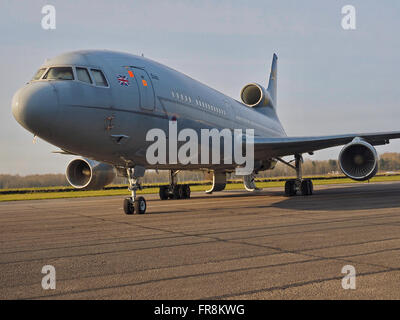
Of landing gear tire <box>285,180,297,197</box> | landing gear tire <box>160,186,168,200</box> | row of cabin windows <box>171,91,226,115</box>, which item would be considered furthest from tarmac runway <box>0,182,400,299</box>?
landing gear tire <box>285,180,297,197</box>

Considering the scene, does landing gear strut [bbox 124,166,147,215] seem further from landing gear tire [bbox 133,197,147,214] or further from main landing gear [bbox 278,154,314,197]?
main landing gear [bbox 278,154,314,197]

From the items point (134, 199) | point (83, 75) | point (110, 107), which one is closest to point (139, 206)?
point (134, 199)

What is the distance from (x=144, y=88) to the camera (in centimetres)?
1195

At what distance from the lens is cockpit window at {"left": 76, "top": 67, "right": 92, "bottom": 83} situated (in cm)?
1050

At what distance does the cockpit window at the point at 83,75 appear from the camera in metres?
10.5

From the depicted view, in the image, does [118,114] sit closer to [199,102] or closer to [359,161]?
[199,102]

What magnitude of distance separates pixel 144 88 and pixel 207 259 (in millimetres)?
7376

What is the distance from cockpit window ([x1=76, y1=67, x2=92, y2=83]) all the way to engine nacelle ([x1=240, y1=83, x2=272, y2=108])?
55.3 feet

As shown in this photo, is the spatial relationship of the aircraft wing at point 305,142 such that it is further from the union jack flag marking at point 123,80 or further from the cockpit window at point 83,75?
the cockpit window at point 83,75

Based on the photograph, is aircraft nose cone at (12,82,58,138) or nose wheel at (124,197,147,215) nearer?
aircraft nose cone at (12,82,58,138)

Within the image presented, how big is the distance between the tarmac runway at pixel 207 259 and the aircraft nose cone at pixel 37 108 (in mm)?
2281

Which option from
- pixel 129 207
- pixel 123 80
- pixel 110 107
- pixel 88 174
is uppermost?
pixel 123 80

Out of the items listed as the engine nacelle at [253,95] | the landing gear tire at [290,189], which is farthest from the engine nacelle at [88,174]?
the engine nacelle at [253,95]
